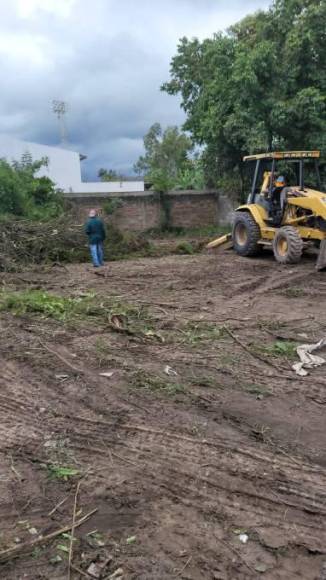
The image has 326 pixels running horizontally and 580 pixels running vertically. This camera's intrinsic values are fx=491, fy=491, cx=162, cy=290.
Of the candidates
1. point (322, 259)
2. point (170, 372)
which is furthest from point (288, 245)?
point (170, 372)

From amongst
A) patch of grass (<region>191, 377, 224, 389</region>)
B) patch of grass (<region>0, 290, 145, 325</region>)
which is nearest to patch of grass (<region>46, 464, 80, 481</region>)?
patch of grass (<region>191, 377, 224, 389</region>)

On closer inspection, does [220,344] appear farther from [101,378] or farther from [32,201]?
[32,201]

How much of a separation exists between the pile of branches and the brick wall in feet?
17.7

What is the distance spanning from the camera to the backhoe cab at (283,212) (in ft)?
36.8

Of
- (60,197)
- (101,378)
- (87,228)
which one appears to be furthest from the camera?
(60,197)

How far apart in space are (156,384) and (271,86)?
1394 cm

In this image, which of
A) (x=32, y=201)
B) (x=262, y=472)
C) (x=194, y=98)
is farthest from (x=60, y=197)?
(x=262, y=472)

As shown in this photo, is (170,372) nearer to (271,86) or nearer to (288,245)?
(288,245)

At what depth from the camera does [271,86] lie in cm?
1593

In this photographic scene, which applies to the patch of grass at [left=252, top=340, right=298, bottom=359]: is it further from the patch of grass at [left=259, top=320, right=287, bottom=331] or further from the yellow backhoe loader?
the yellow backhoe loader

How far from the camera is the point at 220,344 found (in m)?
5.97

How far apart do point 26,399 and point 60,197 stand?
15.4 m

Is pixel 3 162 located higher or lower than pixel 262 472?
higher

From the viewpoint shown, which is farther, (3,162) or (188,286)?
(3,162)
